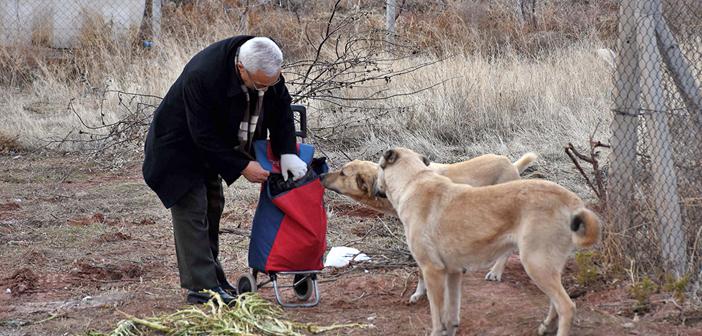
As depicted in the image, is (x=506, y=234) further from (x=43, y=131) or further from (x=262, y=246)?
(x=43, y=131)

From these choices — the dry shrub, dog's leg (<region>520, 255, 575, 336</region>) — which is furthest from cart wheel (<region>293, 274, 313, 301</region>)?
the dry shrub

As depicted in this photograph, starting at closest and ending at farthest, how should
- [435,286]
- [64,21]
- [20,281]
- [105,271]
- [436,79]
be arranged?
1. [435,286]
2. [20,281]
3. [105,271]
4. [436,79]
5. [64,21]

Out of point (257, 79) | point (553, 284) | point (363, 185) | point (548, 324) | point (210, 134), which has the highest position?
point (257, 79)

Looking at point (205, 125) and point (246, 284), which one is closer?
point (205, 125)

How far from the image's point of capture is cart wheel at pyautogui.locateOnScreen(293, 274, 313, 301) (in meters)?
6.54

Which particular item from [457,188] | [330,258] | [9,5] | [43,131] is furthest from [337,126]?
[9,5]

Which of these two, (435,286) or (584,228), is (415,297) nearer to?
(435,286)

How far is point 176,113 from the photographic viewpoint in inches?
244

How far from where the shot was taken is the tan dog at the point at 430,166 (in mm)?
6500

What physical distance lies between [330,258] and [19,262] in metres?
2.44

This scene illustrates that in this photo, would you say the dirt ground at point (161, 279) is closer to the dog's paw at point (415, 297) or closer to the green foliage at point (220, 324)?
the dog's paw at point (415, 297)

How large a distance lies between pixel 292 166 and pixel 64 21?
11445 mm

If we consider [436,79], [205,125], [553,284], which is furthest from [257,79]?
[436,79]

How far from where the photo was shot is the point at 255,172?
611cm
